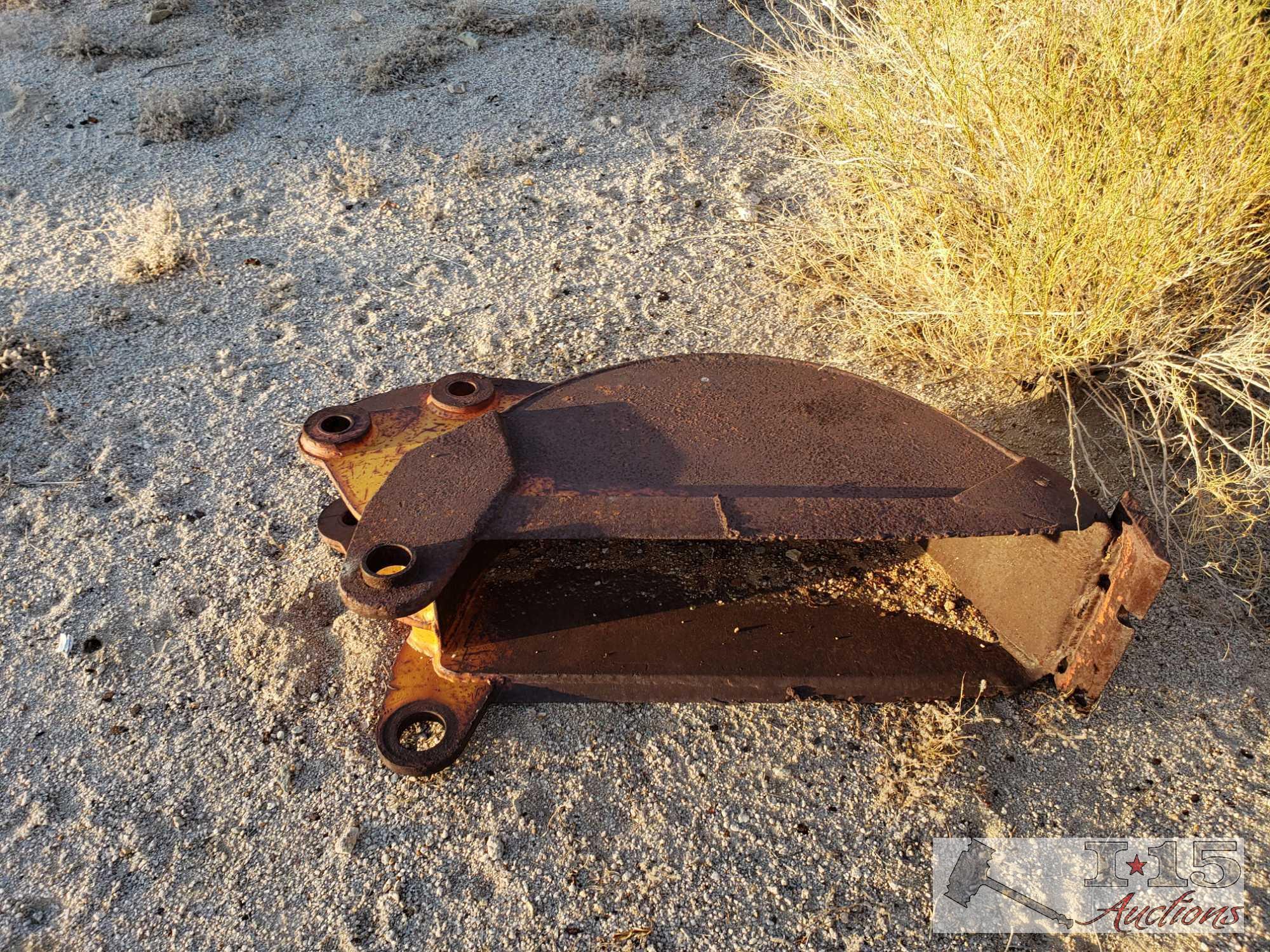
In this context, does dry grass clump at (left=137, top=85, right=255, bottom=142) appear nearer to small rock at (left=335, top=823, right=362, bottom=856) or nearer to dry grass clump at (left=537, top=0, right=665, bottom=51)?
dry grass clump at (left=537, top=0, right=665, bottom=51)

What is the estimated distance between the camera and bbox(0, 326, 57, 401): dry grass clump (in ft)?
9.14

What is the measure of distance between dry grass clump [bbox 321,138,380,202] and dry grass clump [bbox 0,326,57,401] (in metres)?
1.32

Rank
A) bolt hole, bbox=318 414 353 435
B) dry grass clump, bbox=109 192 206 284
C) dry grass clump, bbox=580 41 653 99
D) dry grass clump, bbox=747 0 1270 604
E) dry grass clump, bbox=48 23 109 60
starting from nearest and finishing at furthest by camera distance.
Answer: bolt hole, bbox=318 414 353 435 → dry grass clump, bbox=747 0 1270 604 → dry grass clump, bbox=109 192 206 284 → dry grass clump, bbox=580 41 653 99 → dry grass clump, bbox=48 23 109 60

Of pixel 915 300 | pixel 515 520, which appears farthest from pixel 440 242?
pixel 515 520

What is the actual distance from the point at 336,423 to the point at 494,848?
3.34ft

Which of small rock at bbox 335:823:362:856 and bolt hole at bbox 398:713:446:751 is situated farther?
bolt hole at bbox 398:713:446:751

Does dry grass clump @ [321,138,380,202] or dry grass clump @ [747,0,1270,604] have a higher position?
dry grass clump @ [747,0,1270,604]

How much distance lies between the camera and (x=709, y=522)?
169cm

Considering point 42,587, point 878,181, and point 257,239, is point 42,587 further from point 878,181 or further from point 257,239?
point 878,181

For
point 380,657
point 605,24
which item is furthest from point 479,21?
point 380,657

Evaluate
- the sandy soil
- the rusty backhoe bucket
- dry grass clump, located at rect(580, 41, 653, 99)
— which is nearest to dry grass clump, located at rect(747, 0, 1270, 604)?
the sandy soil

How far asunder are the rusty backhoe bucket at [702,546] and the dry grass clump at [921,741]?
0.06 metres

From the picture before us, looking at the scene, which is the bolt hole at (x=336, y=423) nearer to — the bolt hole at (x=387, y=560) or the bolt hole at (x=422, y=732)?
the bolt hole at (x=387, y=560)

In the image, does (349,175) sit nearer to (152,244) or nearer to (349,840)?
(152,244)
